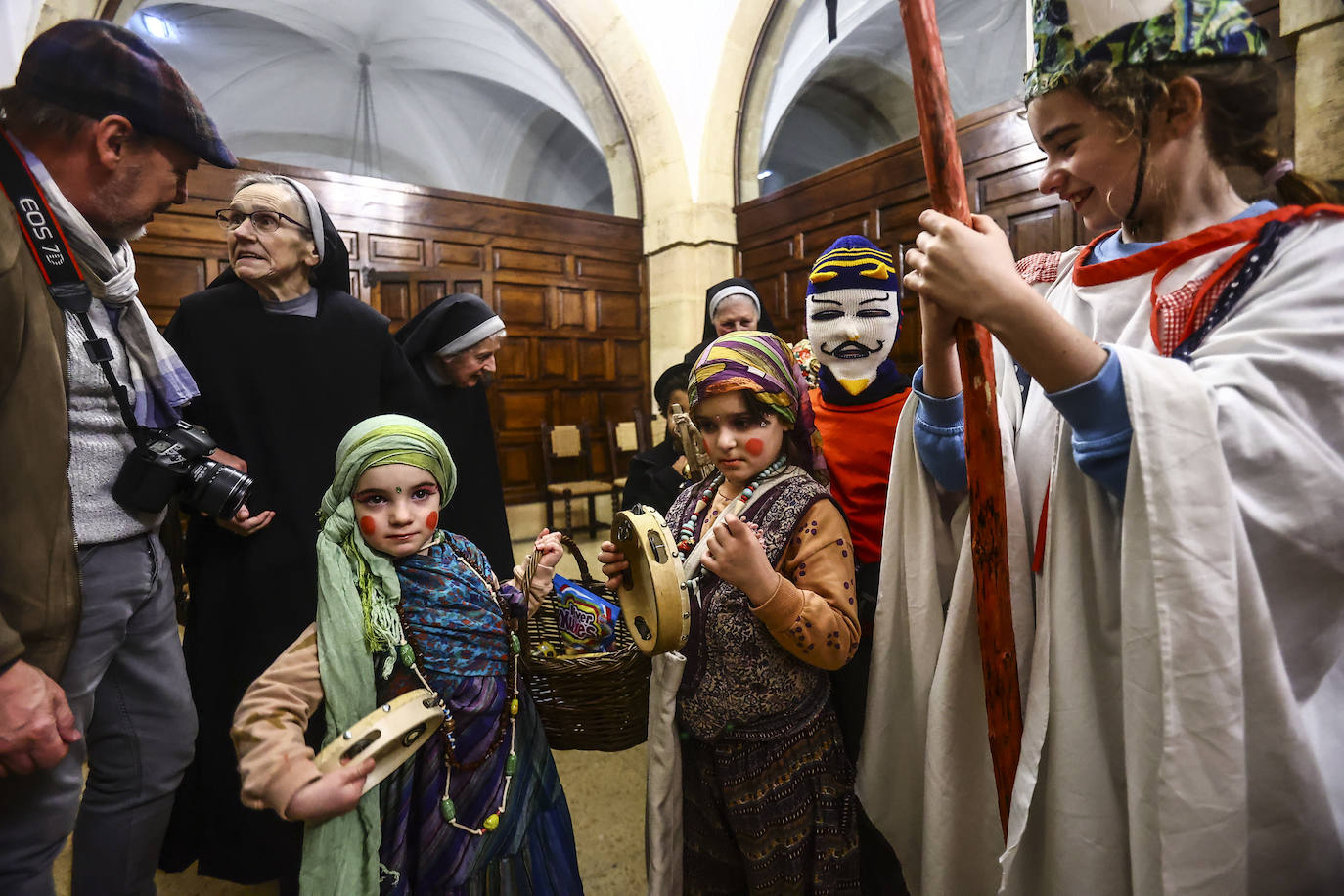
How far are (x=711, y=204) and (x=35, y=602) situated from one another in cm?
615

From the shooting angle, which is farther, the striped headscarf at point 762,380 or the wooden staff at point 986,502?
the striped headscarf at point 762,380

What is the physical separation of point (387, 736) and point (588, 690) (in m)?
0.45

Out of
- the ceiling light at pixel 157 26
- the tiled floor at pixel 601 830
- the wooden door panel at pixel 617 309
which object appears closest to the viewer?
the tiled floor at pixel 601 830

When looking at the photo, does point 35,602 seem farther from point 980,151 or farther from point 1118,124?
point 980,151

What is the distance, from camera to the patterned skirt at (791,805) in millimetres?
1342

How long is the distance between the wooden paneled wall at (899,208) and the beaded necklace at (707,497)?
314 centimetres

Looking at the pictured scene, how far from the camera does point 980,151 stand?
4.61 meters

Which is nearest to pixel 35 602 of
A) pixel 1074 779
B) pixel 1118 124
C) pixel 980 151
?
pixel 1074 779

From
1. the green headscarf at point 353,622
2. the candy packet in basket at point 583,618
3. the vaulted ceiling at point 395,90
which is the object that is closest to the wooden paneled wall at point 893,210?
the vaulted ceiling at point 395,90

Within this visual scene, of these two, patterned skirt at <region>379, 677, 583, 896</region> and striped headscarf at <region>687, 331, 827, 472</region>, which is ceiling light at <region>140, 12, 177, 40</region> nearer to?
striped headscarf at <region>687, 331, 827, 472</region>

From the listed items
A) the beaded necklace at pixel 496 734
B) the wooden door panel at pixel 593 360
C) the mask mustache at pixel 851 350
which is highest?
the wooden door panel at pixel 593 360

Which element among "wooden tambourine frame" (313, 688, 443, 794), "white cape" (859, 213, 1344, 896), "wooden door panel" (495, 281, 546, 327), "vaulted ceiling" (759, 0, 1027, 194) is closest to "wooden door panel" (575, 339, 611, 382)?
"wooden door panel" (495, 281, 546, 327)

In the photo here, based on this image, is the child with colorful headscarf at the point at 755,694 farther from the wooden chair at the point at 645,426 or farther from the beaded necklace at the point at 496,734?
the wooden chair at the point at 645,426

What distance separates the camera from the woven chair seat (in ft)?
20.7
